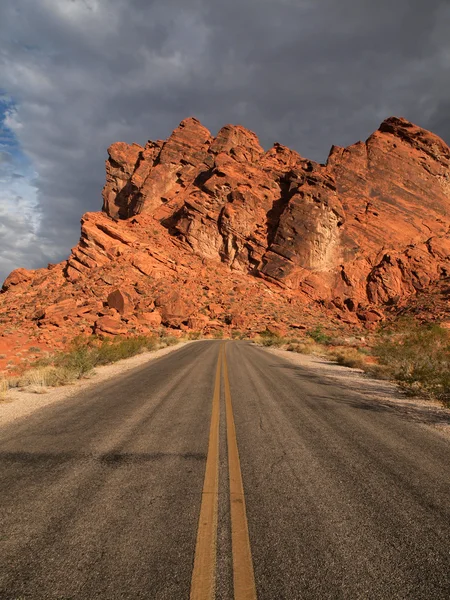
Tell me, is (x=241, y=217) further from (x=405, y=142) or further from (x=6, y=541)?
(x=6, y=541)

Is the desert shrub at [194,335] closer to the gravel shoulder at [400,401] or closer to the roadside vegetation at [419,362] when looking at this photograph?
the roadside vegetation at [419,362]

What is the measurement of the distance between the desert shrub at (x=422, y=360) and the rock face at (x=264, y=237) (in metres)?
26.2

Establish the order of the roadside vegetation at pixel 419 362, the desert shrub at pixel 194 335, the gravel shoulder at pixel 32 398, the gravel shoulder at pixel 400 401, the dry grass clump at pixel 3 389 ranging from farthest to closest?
1. the desert shrub at pixel 194 335
2. the roadside vegetation at pixel 419 362
3. the dry grass clump at pixel 3 389
4. the gravel shoulder at pixel 400 401
5. the gravel shoulder at pixel 32 398

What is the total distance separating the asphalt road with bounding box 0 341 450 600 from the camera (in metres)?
1.87

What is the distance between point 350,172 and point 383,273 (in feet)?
88.6

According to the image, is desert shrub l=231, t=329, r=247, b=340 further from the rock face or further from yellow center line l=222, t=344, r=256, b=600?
yellow center line l=222, t=344, r=256, b=600

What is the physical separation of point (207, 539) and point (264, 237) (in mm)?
61366

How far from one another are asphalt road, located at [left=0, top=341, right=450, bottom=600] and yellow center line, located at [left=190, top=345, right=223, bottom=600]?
0.01 metres

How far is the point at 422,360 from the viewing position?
33.6 feet

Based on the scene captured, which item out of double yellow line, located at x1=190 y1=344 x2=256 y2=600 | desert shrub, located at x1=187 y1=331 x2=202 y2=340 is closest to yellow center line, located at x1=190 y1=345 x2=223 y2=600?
double yellow line, located at x1=190 y1=344 x2=256 y2=600

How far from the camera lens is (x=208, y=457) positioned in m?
3.70

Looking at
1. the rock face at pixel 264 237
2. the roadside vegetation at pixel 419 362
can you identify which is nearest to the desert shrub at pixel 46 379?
the roadside vegetation at pixel 419 362

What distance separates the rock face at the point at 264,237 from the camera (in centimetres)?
4544

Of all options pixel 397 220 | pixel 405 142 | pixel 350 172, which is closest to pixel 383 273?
pixel 397 220
